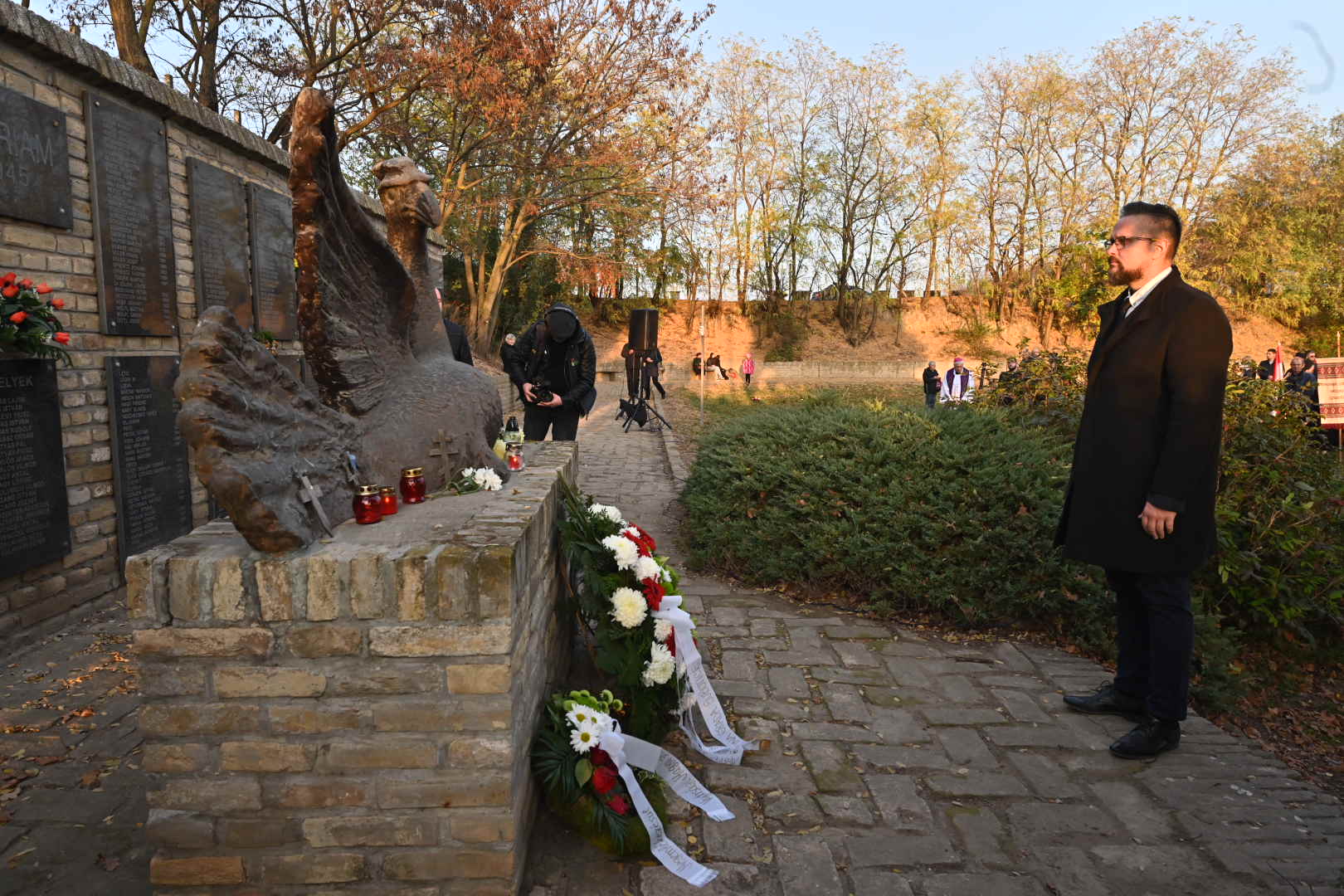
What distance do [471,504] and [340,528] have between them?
1.68 feet

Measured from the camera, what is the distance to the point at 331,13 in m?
13.4

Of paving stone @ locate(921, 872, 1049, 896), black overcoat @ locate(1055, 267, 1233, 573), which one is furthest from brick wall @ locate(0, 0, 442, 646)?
black overcoat @ locate(1055, 267, 1233, 573)

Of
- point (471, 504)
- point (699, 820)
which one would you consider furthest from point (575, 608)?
point (699, 820)

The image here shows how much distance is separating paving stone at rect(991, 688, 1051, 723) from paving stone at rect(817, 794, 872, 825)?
1093mm

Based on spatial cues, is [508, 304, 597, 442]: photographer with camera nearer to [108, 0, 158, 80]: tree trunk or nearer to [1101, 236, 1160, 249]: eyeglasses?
[1101, 236, 1160, 249]: eyeglasses

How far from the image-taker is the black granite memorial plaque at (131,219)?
492 cm

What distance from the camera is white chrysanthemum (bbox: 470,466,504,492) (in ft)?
10.5

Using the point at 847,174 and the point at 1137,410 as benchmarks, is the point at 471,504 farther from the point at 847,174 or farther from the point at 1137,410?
the point at 847,174

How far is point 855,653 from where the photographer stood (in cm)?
421

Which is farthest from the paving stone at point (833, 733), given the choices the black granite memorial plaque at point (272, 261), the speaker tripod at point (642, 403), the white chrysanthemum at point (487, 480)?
the speaker tripod at point (642, 403)

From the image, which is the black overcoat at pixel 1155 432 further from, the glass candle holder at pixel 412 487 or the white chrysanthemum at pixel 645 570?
the glass candle holder at pixel 412 487

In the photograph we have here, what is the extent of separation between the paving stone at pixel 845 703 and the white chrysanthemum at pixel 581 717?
1.32 metres

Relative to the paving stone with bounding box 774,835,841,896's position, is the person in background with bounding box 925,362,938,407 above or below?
above

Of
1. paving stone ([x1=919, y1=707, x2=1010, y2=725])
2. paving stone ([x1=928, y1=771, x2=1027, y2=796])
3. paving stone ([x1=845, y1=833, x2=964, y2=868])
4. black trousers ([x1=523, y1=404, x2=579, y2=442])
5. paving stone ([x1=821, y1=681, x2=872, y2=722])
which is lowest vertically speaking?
paving stone ([x1=845, y1=833, x2=964, y2=868])
